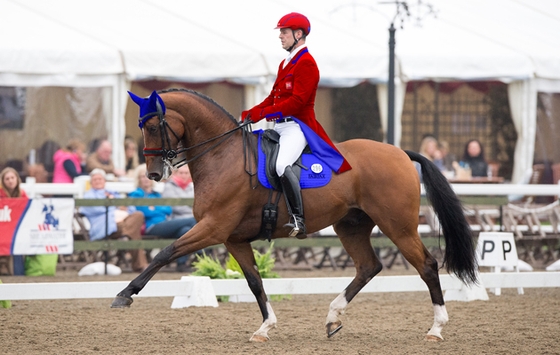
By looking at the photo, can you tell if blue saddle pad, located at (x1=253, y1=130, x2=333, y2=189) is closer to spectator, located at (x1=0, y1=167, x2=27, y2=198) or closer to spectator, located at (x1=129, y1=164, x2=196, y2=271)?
spectator, located at (x1=129, y1=164, x2=196, y2=271)

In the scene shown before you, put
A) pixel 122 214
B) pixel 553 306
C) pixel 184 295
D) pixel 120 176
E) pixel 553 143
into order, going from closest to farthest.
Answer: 1. pixel 184 295
2. pixel 553 306
3. pixel 122 214
4. pixel 120 176
5. pixel 553 143

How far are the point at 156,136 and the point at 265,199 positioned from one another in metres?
0.92

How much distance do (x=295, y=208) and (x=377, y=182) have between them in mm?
695

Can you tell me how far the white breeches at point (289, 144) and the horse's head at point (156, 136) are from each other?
2.52 feet

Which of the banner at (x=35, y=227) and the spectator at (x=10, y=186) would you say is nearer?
the banner at (x=35, y=227)

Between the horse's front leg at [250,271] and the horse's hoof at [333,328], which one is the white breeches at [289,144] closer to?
the horse's front leg at [250,271]

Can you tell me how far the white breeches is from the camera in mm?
6316

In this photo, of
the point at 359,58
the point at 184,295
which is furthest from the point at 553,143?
the point at 184,295

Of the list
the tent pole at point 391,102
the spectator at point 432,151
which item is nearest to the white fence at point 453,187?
the tent pole at point 391,102

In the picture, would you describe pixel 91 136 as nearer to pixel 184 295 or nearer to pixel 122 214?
pixel 122 214

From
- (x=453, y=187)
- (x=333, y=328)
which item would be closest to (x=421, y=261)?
(x=333, y=328)

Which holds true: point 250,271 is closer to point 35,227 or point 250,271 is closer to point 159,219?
point 35,227

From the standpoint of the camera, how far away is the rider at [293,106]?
249 inches

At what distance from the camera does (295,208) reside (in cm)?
635
